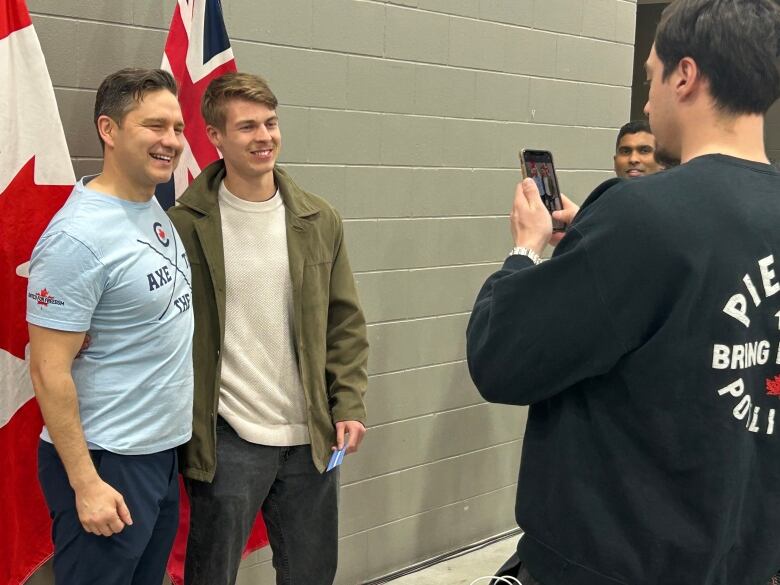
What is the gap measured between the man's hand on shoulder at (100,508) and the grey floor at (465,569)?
5.95 feet

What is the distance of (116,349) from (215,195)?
58 centimetres

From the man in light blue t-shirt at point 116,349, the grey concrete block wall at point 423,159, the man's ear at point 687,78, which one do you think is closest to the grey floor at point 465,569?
the grey concrete block wall at point 423,159

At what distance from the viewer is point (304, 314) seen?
2.45m

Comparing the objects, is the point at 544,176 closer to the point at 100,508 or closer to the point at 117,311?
the point at 117,311

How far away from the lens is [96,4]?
99.6 inches

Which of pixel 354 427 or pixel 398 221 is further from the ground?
pixel 398 221

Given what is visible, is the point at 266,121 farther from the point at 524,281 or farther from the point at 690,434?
the point at 690,434

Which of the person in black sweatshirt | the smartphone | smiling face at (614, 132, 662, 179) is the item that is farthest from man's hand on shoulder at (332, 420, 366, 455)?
Answer: smiling face at (614, 132, 662, 179)

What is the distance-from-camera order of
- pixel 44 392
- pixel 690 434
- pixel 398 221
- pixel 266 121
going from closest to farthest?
1. pixel 690 434
2. pixel 44 392
3. pixel 266 121
4. pixel 398 221

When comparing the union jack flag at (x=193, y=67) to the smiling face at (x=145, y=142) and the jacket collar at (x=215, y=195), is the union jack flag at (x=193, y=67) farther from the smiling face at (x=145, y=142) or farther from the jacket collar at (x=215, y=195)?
the smiling face at (x=145, y=142)

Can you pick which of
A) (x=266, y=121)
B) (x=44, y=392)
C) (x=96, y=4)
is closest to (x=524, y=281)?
(x=44, y=392)

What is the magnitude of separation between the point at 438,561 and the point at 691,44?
289 cm

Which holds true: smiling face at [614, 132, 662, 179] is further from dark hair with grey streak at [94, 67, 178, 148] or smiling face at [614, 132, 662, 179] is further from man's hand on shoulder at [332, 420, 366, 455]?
dark hair with grey streak at [94, 67, 178, 148]

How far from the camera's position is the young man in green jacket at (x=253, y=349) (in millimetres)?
2357
